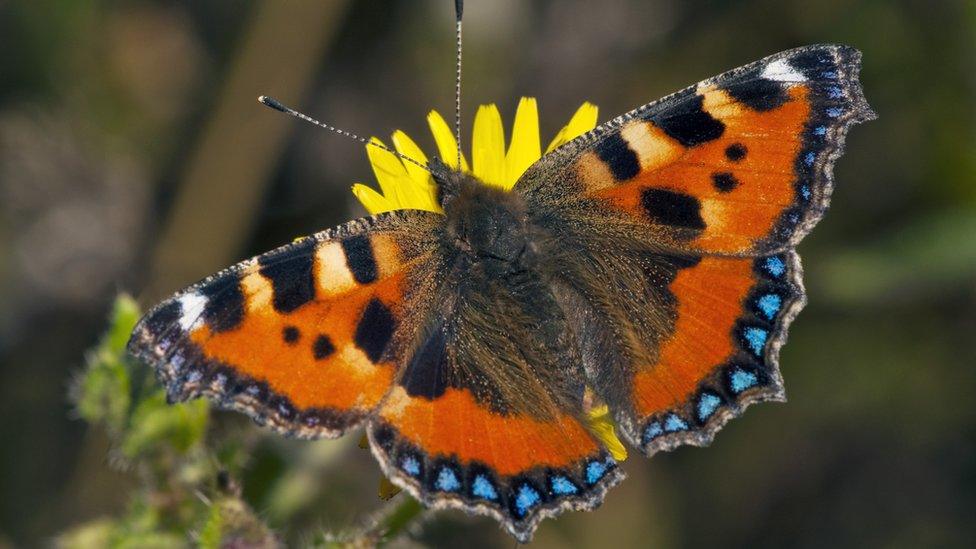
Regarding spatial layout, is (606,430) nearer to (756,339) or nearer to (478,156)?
(756,339)

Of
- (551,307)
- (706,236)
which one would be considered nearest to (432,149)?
(551,307)

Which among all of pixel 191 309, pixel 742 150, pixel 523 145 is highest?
pixel 191 309

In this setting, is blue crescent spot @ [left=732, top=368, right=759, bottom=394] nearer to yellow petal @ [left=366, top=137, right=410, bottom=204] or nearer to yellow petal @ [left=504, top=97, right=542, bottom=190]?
yellow petal @ [left=504, top=97, right=542, bottom=190]

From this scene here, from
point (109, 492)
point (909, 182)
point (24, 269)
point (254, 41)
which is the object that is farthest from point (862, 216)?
point (24, 269)

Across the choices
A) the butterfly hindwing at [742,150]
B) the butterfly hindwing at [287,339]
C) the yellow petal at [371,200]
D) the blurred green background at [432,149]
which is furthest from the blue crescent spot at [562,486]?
the blurred green background at [432,149]

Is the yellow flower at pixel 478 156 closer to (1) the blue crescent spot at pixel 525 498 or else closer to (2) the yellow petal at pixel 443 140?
(2) the yellow petal at pixel 443 140

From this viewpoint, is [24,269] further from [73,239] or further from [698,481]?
[698,481]
